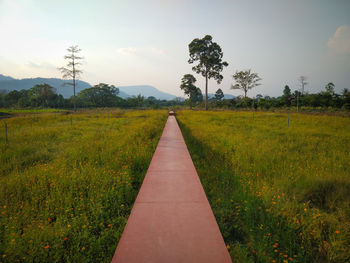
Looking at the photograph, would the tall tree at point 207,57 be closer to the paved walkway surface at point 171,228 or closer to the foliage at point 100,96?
the paved walkway surface at point 171,228

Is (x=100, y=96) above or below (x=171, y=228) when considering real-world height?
above

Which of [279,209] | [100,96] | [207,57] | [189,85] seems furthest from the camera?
[100,96]

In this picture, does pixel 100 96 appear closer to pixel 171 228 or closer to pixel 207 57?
pixel 207 57

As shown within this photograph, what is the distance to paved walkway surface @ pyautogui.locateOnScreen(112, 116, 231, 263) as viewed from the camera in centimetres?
178

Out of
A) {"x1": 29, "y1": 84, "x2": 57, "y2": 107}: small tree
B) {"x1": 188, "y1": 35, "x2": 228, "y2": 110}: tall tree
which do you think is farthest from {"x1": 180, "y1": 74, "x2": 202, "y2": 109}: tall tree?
{"x1": 29, "y1": 84, "x2": 57, "y2": 107}: small tree

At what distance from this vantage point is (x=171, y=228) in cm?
218

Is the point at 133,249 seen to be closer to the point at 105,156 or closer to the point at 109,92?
the point at 105,156

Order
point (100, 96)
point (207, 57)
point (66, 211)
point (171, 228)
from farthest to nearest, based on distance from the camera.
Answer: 1. point (100, 96)
2. point (207, 57)
3. point (66, 211)
4. point (171, 228)

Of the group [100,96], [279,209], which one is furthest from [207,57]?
[100,96]

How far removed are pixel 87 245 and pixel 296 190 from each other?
13.1 ft

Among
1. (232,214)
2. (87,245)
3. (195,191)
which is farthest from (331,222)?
(87,245)

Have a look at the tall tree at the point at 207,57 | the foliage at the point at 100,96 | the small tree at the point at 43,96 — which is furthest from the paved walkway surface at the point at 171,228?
the foliage at the point at 100,96

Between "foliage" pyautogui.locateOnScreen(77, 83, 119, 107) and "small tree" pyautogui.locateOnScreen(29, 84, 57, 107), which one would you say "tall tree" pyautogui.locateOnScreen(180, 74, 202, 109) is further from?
"small tree" pyautogui.locateOnScreen(29, 84, 57, 107)

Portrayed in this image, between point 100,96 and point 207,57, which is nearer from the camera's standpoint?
point 207,57
